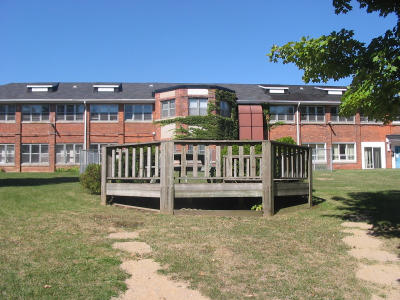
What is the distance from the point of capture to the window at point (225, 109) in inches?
1074

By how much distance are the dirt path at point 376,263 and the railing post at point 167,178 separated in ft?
11.5

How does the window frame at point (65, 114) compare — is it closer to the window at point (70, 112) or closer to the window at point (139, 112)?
the window at point (70, 112)

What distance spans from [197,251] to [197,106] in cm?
2194

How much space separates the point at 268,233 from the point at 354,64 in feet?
10.6

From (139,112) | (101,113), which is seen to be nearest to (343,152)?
(139,112)

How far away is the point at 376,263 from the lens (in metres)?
4.66

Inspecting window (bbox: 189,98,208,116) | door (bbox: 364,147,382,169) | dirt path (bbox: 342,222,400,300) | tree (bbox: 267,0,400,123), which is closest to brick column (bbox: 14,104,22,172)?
window (bbox: 189,98,208,116)

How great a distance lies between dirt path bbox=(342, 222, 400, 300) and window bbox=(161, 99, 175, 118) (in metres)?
21.9

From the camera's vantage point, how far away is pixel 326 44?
20.2ft

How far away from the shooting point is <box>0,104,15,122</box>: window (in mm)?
30391

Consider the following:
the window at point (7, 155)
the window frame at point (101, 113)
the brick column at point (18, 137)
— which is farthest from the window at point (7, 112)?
the window frame at point (101, 113)

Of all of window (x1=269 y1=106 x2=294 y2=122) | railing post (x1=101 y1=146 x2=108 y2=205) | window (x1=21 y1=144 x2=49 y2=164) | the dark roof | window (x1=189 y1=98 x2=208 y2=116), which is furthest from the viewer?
window (x1=269 y1=106 x2=294 y2=122)

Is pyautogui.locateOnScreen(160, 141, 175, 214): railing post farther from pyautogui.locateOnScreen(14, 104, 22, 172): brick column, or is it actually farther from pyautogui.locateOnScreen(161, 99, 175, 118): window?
pyautogui.locateOnScreen(14, 104, 22, 172): brick column

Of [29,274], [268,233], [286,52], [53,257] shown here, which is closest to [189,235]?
[268,233]
